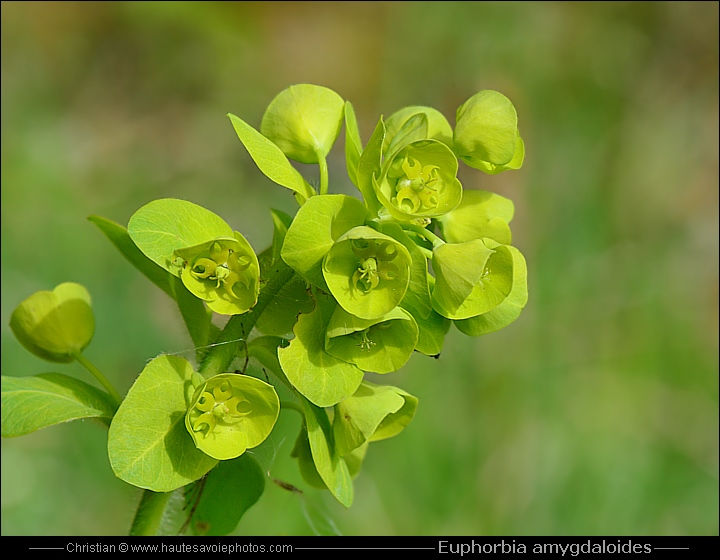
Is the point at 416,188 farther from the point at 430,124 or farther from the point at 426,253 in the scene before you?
the point at 430,124

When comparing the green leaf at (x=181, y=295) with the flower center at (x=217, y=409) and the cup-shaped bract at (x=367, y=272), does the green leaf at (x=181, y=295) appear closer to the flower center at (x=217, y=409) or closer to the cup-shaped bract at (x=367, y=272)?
the flower center at (x=217, y=409)

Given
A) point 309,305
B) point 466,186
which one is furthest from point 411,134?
point 466,186

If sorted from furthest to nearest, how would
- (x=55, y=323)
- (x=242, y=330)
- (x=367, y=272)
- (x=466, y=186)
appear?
(x=466, y=186) < (x=55, y=323) < (x=242, y=330) < (x=367, y=272)

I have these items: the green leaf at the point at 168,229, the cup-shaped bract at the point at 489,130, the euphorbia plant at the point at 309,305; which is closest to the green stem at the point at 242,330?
the euphorbia plant at the point at 309,305

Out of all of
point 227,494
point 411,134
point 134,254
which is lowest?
point 227,494

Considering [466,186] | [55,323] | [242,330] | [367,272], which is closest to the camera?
[367,272]

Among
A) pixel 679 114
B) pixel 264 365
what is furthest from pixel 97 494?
pixel 679 114
